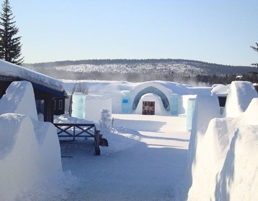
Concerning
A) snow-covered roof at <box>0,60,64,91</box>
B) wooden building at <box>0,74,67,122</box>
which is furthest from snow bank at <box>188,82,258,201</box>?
wooden building at <box>0,74,67,122</box>

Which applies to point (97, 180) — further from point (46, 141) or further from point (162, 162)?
point (162, 162)

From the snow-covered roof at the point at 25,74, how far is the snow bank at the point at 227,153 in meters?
7.96

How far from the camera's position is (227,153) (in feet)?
16.8

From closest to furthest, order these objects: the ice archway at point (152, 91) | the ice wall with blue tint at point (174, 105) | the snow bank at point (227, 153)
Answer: the snow bank at point (227, 153) < the ice wall with blue tint at point (174, 105) < the ice archway at point (152, 91)

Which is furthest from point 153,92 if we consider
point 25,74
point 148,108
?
point 25,74

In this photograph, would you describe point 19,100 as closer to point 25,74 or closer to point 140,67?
point 25,74

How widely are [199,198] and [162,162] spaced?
667 centimetres

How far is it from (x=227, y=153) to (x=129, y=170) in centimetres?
684

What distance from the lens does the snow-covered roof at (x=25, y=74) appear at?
13.4 meters

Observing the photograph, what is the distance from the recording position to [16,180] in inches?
274

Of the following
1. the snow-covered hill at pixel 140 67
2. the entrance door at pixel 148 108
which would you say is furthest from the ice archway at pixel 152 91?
the snow-covered hill at pixel 140 67

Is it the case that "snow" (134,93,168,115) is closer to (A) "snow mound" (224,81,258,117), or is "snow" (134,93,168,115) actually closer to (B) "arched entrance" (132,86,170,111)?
(B) "arched entrance" (132,86,170,111)

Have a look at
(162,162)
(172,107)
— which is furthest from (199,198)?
(172,107)

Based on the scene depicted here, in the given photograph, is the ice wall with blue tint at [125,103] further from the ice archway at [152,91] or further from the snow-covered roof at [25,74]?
the snow-covered roof at [25,74]
